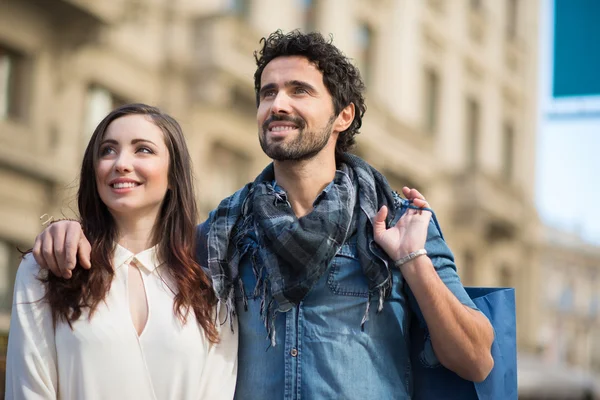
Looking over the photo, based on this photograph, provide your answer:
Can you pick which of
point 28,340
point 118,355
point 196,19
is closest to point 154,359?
point 118,355

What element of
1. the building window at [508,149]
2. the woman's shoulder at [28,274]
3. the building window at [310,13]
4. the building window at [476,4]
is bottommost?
the woman's shoulder at [28,274]

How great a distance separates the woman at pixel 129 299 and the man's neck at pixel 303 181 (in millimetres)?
382

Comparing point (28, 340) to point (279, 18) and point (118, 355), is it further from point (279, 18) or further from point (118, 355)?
point (279, 18)

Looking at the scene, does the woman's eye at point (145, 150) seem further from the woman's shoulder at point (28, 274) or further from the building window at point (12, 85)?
the building window at point (12, 85)

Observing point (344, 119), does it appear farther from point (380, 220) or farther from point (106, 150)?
point (106, 150)

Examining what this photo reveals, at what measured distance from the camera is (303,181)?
12.5 ft

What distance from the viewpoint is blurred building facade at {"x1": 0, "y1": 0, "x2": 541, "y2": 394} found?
483 inches

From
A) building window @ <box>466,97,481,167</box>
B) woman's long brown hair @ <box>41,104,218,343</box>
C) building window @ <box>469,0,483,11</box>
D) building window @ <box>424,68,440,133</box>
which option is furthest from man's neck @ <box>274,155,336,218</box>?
building window @ <box>469,0,483,11</box>

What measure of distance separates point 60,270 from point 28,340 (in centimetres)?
25

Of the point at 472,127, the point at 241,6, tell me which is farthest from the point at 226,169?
the point at 472,127

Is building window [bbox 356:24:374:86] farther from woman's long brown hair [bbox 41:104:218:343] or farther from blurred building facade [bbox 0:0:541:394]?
woman's long brown hair [bbox 41:104:218:343]

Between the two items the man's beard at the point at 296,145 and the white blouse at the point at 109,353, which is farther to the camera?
the man's beard at the point at 296,145

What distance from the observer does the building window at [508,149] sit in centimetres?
2702

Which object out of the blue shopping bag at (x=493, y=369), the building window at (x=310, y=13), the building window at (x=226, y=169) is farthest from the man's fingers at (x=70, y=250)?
the building window at (x=310, y=13)
